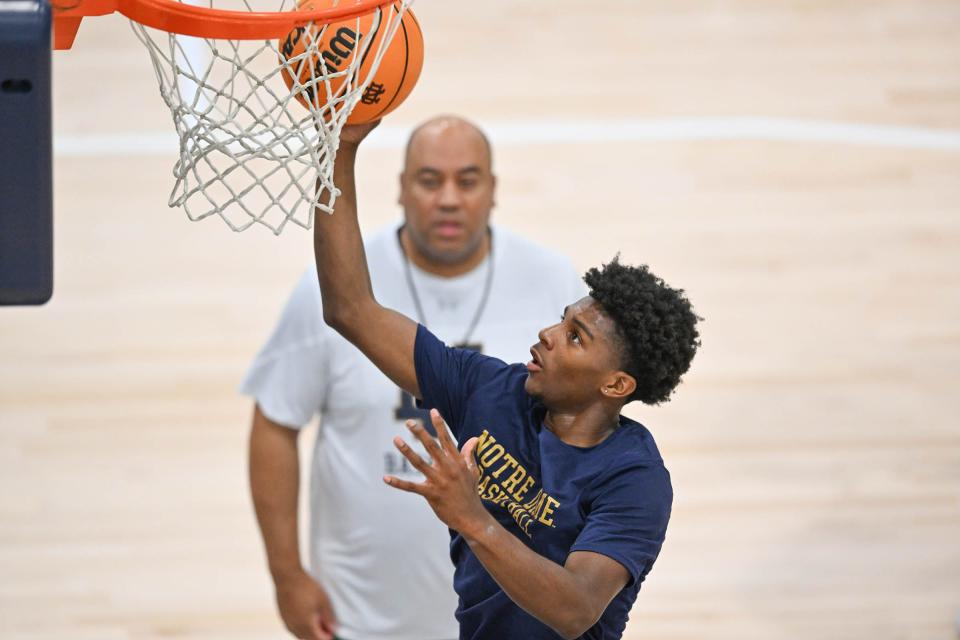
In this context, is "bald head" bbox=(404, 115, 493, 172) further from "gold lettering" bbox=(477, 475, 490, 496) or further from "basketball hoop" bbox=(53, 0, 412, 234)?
"gold lettering" bbox=(477, 475, 490, 496)

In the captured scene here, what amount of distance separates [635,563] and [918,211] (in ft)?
17.0

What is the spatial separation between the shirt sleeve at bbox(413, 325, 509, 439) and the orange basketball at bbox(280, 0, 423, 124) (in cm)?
51

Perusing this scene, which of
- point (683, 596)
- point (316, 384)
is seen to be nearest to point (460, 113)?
point (683, 596)

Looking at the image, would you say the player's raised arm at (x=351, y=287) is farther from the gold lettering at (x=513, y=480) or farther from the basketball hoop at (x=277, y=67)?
the gold lettering at (x=513, y=480)

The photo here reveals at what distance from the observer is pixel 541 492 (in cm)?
304

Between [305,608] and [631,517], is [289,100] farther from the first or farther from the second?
[305,608]

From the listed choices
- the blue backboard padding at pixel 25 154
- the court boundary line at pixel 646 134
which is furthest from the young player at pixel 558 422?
the court boundary line at pixel 646 134

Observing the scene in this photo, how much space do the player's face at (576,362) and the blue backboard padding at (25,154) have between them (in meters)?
0.98

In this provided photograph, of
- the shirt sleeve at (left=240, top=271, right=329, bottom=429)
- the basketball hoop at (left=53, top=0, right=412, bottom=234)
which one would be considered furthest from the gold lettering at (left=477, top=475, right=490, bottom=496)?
the shirt sleeve at (left=240, top=271, right=329, bottom=429)

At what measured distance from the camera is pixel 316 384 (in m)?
4.46

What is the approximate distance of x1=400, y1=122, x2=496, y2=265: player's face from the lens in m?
4.41

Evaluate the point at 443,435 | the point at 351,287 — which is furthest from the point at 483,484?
the point at 351,287

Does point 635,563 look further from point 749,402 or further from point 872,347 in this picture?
point 872,347

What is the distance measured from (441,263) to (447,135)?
1.22 feet
